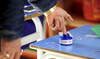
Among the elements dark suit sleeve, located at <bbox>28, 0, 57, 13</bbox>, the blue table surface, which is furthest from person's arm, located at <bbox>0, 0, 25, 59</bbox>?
the blue table surface

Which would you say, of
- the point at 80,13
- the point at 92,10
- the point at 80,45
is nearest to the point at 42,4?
the point at 80,45

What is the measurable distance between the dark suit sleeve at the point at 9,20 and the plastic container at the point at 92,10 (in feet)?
10.5

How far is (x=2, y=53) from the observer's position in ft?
3.50

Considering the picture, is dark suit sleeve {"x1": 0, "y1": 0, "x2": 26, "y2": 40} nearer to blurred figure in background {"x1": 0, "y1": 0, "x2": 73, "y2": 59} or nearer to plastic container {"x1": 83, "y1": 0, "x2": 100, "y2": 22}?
blurred figure in background {"x1": 0, "y1": 0, "x2": 73, "y2": 59}

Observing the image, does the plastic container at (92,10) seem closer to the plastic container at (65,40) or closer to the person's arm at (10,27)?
the plastic container at (65,40)

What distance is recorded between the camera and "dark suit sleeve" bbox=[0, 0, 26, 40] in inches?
41.4

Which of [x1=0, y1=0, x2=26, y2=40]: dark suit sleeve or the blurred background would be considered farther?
the blurred background

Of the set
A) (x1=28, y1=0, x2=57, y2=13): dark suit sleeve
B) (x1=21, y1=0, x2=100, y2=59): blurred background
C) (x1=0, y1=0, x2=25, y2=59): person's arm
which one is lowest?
(x1=0, y1=0, x2=25, y2=59): person's arm

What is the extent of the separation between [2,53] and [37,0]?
39 cm

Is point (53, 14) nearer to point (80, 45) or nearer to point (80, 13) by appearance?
point (80, 45)

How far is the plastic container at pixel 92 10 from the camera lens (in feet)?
13.7

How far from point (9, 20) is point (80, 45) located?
2.43 ft

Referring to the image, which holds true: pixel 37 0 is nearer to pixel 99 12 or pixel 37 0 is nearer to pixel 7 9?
pixel 7 9

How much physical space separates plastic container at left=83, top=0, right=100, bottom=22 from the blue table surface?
2.23m
